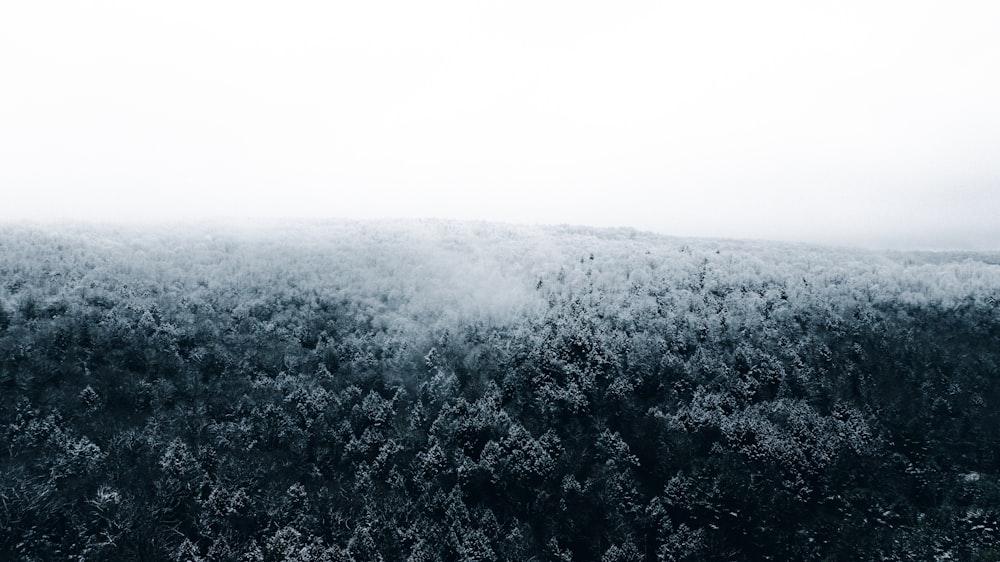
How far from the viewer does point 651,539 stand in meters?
19.1

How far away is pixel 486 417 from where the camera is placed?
22.0 m

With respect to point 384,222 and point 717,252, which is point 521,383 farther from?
point 384,222

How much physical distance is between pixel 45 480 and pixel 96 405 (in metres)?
3.02

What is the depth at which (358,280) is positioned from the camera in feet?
99.9

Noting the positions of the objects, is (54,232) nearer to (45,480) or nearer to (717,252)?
(45,480)

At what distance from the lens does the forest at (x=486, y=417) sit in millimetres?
18641

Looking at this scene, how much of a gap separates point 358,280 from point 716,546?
21963 millimetres

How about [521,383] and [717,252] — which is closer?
[521,383]

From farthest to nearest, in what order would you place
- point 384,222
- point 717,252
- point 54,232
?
1. point 384,222
2. point 717,252
3. point 54,232

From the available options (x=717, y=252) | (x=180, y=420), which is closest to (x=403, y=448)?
(x=180, y=420)

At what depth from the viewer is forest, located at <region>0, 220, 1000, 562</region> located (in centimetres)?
1864

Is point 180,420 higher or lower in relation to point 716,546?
higher

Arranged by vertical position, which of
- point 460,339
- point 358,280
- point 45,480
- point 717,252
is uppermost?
point 717,252

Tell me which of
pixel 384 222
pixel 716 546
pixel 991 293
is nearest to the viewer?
pixel 716 546
